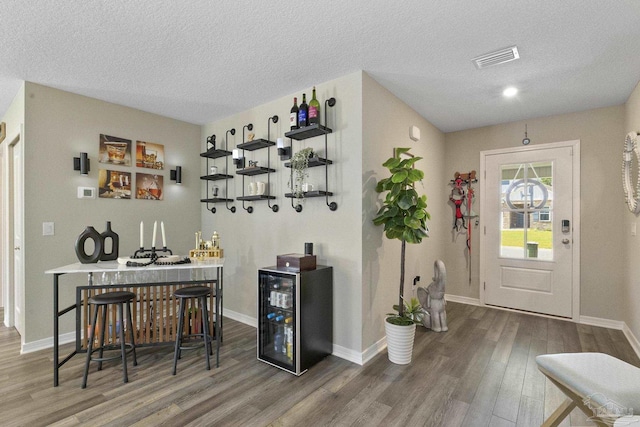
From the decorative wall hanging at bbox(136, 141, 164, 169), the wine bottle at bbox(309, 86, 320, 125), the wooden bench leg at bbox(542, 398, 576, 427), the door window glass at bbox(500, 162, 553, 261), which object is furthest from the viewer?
the door window glass at bbox(500, 162, 553, 261)

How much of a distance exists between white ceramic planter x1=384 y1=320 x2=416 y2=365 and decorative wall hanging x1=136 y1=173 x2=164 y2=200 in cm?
317

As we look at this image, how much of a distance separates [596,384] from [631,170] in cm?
285

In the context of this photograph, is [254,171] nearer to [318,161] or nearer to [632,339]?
[318,161]

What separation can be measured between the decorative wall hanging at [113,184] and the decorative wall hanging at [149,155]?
222mm

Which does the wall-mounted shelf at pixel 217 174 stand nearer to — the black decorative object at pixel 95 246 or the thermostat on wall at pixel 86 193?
the thermostat on wall at pixel 86 193

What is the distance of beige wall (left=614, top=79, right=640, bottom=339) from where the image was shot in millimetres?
2939

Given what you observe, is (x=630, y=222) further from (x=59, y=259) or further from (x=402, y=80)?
(x=59, y=259)

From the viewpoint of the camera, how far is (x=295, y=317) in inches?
100

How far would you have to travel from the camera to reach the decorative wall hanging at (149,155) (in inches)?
149

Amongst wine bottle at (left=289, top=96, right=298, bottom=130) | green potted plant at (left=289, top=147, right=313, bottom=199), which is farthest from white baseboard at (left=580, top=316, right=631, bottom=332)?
wine bottle at (left=289, top=96, right=298, bottom=130)

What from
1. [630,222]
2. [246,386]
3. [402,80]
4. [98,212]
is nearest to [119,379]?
[246,386]

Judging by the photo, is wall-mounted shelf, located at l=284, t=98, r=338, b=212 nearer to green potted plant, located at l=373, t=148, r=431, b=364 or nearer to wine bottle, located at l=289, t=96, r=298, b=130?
wine bottle, located at l=289, t=96, r=298, b=130

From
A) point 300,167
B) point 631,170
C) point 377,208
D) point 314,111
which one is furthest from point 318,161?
point 631,170

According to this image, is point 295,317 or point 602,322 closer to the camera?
point 295,317
